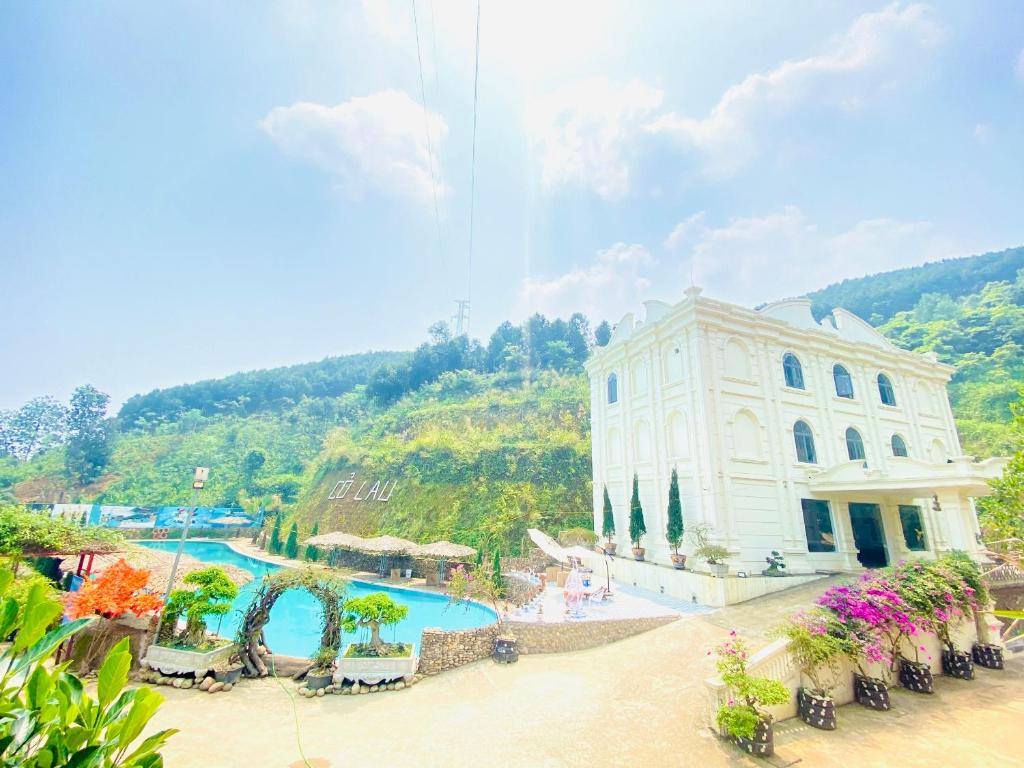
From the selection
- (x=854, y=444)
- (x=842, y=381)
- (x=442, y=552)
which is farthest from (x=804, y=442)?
(x=442, y=552)

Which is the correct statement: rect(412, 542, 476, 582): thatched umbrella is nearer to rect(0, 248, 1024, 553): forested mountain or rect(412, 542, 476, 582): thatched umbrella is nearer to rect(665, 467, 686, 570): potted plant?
rect(0, 248, 1024, 553): forested mountain

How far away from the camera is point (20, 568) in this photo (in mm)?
13391

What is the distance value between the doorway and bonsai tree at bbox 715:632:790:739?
12.8 metres

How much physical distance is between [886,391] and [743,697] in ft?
64.7

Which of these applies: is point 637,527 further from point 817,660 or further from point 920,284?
point 920,284

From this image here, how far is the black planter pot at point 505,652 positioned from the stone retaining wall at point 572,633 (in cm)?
36

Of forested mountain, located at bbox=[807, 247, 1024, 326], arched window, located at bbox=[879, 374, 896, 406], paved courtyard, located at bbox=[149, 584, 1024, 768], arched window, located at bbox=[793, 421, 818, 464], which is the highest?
forested mountain, located at bbox=[807, 247, 1024, 326]

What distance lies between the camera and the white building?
15.4m

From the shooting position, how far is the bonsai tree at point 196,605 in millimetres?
9836

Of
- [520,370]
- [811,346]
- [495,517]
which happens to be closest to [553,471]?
[495,517]

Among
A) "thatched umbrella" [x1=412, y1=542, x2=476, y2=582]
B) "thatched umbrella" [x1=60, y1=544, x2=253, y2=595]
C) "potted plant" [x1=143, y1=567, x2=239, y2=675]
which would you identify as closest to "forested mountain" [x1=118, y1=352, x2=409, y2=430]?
"thatched umbrella" [x1=412, y1=542, x2=476, y2=582]

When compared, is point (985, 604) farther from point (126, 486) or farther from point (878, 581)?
point (126, 486)

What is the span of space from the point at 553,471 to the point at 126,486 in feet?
181

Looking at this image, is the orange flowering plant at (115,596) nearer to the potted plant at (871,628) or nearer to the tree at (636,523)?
the potted plant at (871,628)
